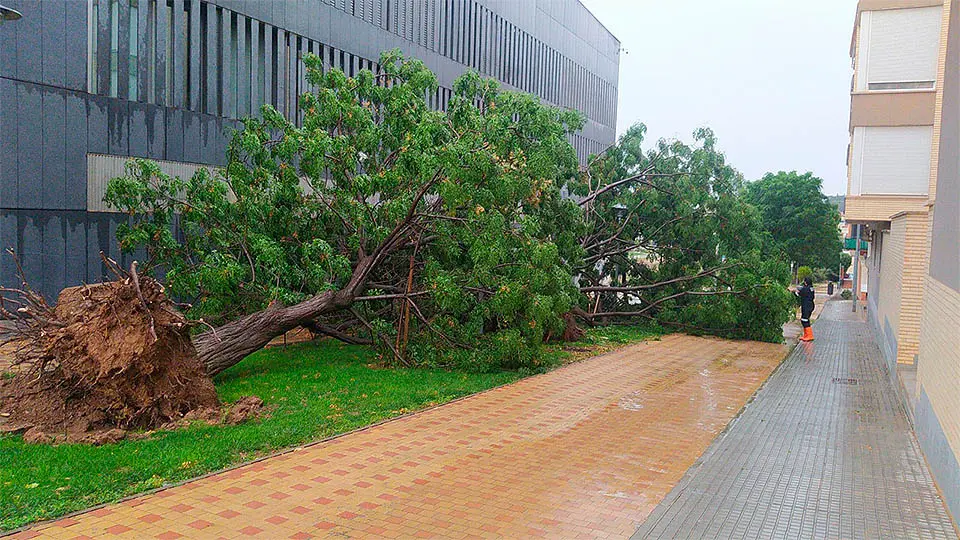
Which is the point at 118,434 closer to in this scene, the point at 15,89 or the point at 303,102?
the point at 303,102

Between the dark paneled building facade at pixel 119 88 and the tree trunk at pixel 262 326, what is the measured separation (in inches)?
242

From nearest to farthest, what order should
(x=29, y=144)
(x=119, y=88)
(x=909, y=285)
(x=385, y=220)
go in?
(x=385, y=220), (x=909, y=285), (x=29, y=144), (x=119, y=88)

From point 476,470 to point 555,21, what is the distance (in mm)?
34132

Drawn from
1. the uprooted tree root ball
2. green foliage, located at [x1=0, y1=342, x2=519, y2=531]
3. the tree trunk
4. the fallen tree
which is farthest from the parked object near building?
the uprooted tree root ball

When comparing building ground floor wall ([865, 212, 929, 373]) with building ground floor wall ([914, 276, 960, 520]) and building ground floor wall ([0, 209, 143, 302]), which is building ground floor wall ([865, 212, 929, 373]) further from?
building ground floor wall ([0, 209, 143, 302])

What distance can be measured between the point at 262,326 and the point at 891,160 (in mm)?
16179

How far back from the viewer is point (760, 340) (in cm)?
2031

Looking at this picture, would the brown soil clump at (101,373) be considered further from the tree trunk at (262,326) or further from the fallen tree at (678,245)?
the fallen tree at (678,245)

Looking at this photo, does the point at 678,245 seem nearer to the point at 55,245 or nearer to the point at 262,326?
the point at 262,326

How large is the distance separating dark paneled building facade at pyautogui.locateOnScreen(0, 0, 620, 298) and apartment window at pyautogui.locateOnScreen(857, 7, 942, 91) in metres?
13.8

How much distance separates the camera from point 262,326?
39.9 ft

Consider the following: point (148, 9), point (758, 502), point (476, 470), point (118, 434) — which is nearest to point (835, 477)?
point (758, 502)

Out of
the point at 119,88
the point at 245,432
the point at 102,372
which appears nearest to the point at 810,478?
the point at 245,432

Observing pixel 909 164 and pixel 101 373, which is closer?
pixel 101 373
